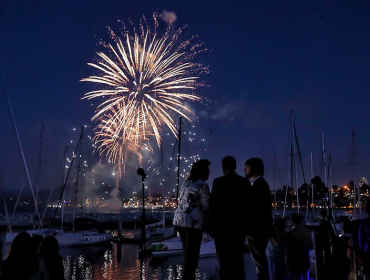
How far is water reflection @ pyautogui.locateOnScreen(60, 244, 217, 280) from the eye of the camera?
21527mm

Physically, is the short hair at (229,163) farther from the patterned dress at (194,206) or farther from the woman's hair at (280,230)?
the woman's hair at (280,230)

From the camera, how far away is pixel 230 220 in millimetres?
5359

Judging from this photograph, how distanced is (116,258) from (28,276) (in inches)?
1005

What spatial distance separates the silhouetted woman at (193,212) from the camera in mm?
5516

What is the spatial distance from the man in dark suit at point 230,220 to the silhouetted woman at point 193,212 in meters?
0.14

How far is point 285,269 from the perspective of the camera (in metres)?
7.27

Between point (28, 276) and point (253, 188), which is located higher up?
point (253, 188)

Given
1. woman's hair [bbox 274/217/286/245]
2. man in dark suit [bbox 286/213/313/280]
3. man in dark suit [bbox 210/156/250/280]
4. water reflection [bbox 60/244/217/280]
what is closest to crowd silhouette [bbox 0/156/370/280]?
man in dark suit [bbox 210/156/250/280]

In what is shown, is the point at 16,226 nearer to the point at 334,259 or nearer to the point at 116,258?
the point at 116,258

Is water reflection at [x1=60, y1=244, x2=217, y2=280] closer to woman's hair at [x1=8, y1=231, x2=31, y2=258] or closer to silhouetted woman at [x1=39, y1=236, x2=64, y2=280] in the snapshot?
silhouetted woman at [x1=39, y1=236, x2=64, y2=280]

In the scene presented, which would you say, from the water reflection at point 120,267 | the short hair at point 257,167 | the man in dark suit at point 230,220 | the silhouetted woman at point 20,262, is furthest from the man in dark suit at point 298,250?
the water reflection at point 120,267

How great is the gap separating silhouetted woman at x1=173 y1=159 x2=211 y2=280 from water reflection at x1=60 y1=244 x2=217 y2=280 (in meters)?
15.6

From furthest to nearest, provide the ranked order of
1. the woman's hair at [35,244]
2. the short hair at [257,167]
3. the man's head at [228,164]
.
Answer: the short hair at [257,167]
the man's head at [228,164]
the woman's hair at [35,244]

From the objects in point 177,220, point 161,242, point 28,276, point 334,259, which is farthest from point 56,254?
point 161,242
